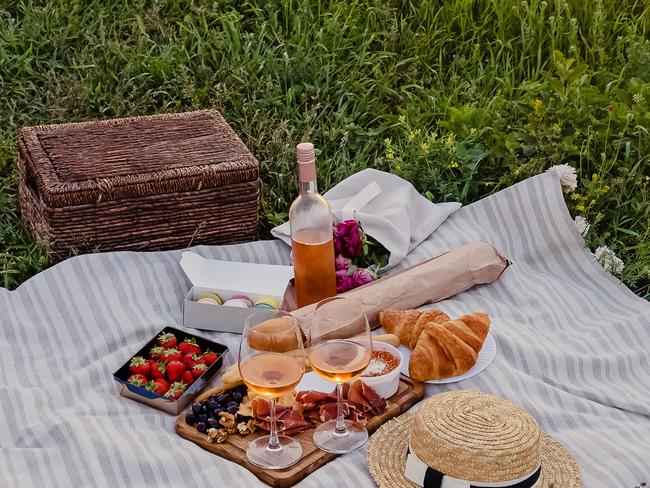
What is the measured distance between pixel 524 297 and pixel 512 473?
1200 mm

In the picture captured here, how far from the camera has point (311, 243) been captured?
2881mm

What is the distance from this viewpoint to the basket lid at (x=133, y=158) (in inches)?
133

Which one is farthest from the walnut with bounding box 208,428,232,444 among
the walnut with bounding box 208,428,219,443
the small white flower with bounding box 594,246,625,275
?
the small white flower with bounding box 594,246,625,275

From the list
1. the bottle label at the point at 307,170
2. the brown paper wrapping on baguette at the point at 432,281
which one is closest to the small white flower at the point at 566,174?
the brown paper wrapping on baguette at the point at 432,281

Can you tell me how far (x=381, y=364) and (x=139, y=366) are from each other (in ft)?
2.28

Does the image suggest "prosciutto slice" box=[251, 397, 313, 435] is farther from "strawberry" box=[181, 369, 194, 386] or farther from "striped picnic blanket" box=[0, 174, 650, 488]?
"strawberry" box=[181, 369, 194, 386]

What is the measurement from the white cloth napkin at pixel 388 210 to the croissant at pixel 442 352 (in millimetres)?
696

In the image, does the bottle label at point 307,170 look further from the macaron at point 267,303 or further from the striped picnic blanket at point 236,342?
the striped picnic blanket at point 236,342

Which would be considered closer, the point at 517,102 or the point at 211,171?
the point at 211,171

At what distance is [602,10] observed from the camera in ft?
15.7

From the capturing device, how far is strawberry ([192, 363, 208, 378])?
2.67 meters

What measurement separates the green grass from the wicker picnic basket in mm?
334

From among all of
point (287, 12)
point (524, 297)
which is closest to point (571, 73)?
point (524, 297)

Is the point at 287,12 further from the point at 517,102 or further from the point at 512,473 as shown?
the point at 512,473
